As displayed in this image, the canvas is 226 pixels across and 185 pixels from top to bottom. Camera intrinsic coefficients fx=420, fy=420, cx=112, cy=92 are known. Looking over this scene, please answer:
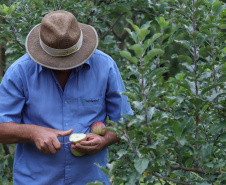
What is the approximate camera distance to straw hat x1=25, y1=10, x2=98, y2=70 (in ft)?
7.71

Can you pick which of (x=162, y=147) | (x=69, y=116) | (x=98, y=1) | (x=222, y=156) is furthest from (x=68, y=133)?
(x=98, y=1)

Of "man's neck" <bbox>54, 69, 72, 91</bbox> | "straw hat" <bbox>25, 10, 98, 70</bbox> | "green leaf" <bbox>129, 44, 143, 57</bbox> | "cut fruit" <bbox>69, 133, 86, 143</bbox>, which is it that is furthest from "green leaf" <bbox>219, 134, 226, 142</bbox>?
"man's neck" <bbox>54, 69, 72, 91</bbox>

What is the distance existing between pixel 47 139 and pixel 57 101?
273 mm

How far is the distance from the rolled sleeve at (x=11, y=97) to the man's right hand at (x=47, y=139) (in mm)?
178

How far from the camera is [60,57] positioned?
7.87 feet

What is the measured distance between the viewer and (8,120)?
2406 mm

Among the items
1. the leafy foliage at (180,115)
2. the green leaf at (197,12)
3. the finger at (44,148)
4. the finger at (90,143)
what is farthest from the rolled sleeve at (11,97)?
the green leaf at (197,12)

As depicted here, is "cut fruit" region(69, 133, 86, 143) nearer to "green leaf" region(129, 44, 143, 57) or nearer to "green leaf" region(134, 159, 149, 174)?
"green leaf" region(134, 159, 149, 174)

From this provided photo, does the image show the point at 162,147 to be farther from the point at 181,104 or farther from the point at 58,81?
the point at 58,81

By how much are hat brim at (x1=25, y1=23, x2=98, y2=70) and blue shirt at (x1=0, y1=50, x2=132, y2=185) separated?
0.08 metres

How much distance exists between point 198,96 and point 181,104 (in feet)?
0.55

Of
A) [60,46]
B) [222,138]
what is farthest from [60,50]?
[222,138]

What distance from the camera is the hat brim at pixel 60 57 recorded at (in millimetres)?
2355

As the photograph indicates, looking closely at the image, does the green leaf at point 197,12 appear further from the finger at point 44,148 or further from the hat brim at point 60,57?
the finger at point 44,148
